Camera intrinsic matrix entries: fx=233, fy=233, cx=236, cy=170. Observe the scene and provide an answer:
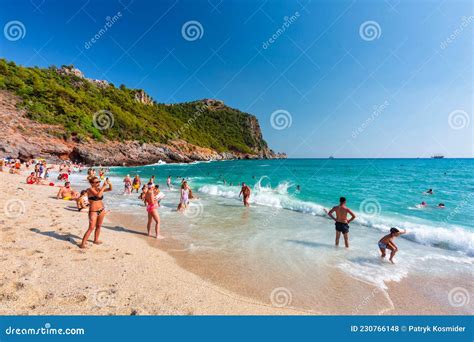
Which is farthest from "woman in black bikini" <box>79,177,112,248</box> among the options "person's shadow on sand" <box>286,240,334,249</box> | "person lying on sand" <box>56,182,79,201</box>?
"person lying on sand" <box>56,182,79,201</box>

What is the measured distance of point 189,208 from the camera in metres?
13.7

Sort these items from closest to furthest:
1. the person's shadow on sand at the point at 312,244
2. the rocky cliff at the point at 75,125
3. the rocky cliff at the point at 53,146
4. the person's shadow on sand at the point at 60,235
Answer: the person's shadow on sand at the point at 60,235
the person's shadow on sand at the point at 312,244
the rocky cliff at the point at 53,146
the rocky cliff at the point at 75,125

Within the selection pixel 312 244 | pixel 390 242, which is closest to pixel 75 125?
pixel 312 244

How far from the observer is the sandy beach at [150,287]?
12.7 ft

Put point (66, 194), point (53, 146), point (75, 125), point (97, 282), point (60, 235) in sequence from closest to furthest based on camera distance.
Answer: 1. point (97, 282)
2. point (60, 235)
3. point (66, 194)
4. point (53, 146)
5. point (75, 125)

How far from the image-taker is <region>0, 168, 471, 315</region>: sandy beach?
12.7 ft

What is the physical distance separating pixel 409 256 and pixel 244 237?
532 cm

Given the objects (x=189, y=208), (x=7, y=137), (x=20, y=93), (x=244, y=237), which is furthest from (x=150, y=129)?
(x=244, y=237)

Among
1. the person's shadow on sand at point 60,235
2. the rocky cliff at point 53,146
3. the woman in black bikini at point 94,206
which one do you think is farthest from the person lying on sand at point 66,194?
the rocky cliff at point 53,146

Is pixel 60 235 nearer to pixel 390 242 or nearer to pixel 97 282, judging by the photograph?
pixel 97 282

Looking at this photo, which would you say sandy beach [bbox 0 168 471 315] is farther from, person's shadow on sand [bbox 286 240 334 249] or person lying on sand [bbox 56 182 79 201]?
person lying on sand [bbox 56 182 79 201]

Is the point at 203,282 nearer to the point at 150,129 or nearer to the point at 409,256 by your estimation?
the point at 409,256

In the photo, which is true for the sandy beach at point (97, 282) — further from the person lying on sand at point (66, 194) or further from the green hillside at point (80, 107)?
the green hillside at point (80, 107)

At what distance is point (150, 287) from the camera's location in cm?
452
